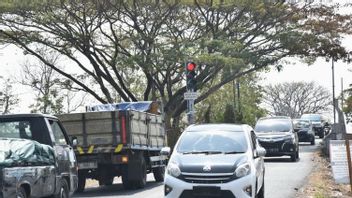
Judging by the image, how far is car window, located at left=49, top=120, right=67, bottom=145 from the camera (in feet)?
39.0

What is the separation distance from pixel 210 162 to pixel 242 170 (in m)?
0.58

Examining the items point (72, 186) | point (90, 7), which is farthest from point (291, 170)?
point (90, 7)

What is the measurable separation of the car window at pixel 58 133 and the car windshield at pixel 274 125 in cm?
1522

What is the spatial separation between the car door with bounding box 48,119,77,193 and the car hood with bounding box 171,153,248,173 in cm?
201

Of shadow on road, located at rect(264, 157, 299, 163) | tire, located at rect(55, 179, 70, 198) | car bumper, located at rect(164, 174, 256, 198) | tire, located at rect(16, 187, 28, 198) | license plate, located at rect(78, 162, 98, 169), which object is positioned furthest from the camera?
shadow on road, located at rect(264, 157, 299, 163)

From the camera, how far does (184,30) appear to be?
Result: 1441 inches

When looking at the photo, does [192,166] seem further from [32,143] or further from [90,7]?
[90,7]

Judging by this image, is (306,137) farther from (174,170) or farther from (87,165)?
(174,170)

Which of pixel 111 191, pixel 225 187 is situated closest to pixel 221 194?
pixel 225 187

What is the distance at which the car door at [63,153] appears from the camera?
1158 centimetres

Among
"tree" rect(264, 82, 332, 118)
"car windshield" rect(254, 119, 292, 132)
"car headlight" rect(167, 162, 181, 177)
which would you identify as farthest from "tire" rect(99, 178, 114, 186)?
"tree" rect(264, 82, 332, 118)

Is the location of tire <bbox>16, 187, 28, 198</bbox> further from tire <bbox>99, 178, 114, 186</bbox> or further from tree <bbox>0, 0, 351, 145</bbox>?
tree <bbox>0, 0, 351, 145</bbox>

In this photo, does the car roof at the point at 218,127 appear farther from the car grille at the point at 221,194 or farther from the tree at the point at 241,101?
the tree at the point at 241,101

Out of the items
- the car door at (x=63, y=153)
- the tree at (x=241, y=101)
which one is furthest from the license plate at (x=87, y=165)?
the tree at (x=241, y=101)
